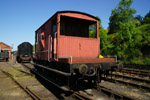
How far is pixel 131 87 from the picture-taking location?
20.0 feet

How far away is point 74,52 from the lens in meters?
5.86

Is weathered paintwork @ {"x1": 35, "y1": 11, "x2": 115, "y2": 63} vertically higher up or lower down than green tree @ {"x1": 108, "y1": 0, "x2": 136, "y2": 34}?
lower down

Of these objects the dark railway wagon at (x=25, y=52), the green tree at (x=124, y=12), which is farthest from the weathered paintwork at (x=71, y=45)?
the green tree at (x=124, y=12)

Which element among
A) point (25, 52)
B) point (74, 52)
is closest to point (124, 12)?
point (25, 52)

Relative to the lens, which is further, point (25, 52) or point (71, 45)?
point (25, 52)

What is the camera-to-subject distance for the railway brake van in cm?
454

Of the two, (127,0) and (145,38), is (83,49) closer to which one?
(145,38)

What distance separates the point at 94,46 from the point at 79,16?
69.9 inches

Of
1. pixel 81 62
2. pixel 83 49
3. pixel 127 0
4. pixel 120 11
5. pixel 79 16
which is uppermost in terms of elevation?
pixel 127 0

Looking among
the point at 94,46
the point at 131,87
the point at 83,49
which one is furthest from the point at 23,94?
the point at 131,87

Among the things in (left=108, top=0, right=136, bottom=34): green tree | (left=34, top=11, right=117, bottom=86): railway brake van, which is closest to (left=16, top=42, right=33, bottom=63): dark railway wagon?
(left=34, top=11, right=117, bottom=86): railway brake van

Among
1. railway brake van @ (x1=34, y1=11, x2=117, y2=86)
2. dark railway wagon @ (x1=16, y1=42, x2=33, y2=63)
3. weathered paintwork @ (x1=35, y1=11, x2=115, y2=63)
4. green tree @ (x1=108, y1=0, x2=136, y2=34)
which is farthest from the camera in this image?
green tree @ (x1=108, y1=0, x2=136, y2=34)

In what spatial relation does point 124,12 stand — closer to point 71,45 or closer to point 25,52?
point 25,52

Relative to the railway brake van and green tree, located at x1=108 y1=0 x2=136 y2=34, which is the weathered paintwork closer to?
the railway brake van
